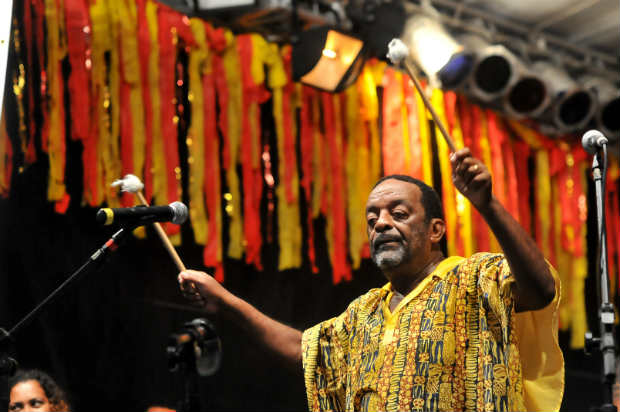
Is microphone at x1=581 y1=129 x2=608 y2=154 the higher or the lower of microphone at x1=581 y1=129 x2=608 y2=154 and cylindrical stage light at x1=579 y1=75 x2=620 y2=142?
the lower

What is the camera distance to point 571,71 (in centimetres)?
587

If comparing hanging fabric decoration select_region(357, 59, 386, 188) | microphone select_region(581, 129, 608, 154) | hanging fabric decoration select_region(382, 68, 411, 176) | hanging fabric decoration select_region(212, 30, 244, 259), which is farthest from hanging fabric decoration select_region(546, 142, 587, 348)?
microphone select_region(581, 129, 608, 154)

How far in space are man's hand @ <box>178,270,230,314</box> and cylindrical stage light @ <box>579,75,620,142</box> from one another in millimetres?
3597

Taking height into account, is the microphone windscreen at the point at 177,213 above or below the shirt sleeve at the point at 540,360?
above

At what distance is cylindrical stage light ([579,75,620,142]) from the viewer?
548cm

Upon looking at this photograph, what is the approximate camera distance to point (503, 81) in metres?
5.25

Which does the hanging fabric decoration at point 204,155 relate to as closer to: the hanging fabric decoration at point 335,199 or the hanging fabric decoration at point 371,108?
the hanging fabric decoration at point 335,199

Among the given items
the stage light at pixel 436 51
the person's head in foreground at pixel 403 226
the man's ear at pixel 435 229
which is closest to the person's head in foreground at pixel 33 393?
the person's head in foreground at pixel 403 226

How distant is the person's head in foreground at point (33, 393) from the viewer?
3781 mm

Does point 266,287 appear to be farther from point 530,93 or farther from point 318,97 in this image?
point 530,93

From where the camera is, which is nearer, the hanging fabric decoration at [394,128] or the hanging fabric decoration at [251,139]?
the hanging fabric decoration at [251,139]

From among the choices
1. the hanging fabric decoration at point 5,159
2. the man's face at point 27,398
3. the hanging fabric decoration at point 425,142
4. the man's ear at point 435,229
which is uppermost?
the hanging fabric decoration at point 425,142

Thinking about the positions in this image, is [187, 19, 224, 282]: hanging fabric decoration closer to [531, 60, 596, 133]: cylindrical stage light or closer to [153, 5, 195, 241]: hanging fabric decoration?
[153, 5, 195, 241]: hanging fabric decoration

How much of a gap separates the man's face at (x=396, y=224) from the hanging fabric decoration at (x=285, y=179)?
6.65 ft
